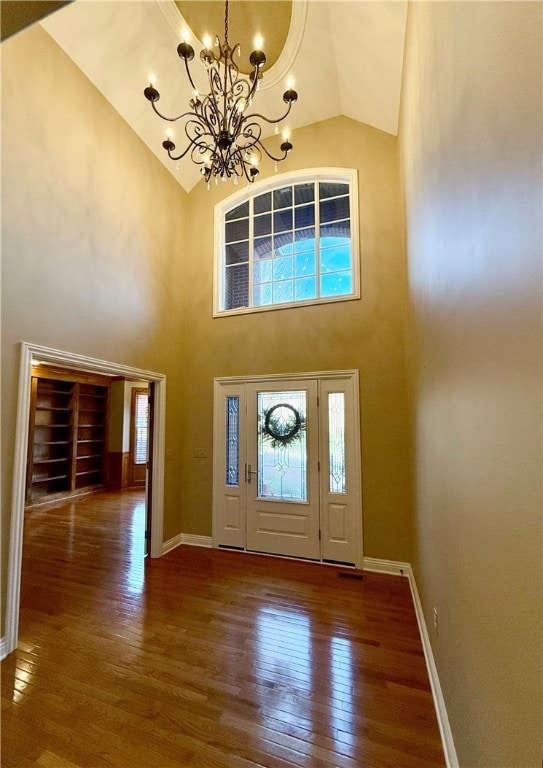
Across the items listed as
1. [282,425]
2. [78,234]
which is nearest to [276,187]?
[78,234]

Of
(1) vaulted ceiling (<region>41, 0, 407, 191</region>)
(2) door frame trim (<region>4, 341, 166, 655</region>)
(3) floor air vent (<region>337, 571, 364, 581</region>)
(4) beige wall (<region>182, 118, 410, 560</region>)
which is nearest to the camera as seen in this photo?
(2) door frame trim (<region>4, 341, 166, 655</region>)

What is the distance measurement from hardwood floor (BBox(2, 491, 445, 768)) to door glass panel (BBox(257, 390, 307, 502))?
0.88m

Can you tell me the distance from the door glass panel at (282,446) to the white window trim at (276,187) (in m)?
1.16

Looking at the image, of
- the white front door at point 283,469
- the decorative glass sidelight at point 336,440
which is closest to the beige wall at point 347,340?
the decorative glass sidelight at point 336,440

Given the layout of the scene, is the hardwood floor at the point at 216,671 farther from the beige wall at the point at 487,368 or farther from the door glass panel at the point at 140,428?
the door glass panel at the point at 140,428

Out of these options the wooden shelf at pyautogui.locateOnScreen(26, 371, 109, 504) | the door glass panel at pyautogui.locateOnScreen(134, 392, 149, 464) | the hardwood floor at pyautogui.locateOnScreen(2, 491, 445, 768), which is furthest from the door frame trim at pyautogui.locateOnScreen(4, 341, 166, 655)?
the door glass panel at pyautogui.locateOnScreen(134, 392, 149, 464)

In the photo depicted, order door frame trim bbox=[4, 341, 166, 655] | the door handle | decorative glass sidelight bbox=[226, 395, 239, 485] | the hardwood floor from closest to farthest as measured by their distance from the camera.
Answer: the hardwood floor
door frame trim bbox=[4, 341, 166, 655]
the door handle
decorative glass sidelight bbox=[226, 395, 239, 485]

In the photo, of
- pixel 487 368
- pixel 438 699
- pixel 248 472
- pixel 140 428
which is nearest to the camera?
pixel 487 368

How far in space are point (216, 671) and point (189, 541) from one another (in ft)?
8.11

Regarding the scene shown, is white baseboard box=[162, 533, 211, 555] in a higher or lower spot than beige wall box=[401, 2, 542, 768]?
lower

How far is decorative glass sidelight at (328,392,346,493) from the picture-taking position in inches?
156

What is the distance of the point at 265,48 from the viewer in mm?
3623

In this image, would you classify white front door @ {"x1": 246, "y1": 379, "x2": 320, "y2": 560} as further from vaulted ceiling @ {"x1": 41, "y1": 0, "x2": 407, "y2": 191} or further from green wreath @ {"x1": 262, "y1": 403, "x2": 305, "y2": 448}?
vaulted ceiling @ {"x1": 41, "y1": 0, "x2": 407, "y2": 191}

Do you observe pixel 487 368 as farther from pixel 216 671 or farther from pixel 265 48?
pixel 265 48
